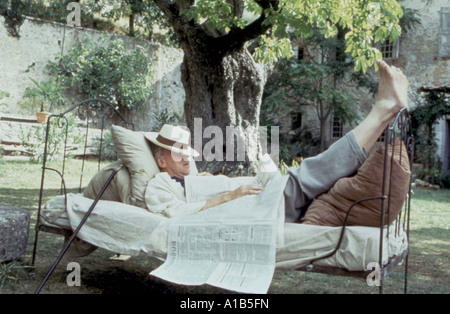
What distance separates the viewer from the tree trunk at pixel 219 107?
7.44 m

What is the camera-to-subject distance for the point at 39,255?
4285 mm

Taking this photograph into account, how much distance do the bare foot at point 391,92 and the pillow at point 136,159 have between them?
1.63 meters

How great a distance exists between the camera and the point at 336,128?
55.1ft

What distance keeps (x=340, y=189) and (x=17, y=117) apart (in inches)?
422

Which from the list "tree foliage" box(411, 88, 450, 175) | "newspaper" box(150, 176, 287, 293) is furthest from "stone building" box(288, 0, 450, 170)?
"newspaper" box(150, 176, 287, 293)

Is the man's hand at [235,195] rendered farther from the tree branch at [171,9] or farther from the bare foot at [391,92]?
the tree branch at [171,9]

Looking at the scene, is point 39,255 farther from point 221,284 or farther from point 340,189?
point 340,189

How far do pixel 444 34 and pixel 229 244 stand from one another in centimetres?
1379

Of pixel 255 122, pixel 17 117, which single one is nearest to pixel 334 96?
pixel 255 122

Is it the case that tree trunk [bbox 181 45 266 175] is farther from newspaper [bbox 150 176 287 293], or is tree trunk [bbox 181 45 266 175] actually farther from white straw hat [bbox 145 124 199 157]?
newspaper [bbox 150 176 287 293]

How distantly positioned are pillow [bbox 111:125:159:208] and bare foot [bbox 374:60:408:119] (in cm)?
163
